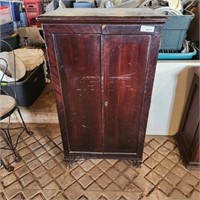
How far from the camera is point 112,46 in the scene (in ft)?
3.34

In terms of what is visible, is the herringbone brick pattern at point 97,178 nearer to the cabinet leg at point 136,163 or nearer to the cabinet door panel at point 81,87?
the cabinet leg at point 136,163

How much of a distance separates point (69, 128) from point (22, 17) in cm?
236

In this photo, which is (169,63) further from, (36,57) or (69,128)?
(36,57)

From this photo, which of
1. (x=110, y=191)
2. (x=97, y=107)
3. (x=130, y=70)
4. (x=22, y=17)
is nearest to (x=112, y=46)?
(x=130, y=70)

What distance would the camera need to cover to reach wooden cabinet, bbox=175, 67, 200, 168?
1413 millimetres

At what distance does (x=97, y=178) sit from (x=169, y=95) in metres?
0.89

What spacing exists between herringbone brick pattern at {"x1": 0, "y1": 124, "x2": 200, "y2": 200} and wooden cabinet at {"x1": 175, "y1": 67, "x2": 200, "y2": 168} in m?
0.08

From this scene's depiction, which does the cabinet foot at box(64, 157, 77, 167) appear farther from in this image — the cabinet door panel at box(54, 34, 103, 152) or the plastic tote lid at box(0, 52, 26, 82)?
the plastic tote lid at box(0, 52, 26, 82)

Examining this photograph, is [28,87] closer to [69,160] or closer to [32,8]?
[69,160]

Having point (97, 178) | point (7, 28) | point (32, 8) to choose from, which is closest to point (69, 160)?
point (97, 178)

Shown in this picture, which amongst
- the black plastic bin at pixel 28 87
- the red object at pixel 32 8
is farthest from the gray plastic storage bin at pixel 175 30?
the red object at pixel 32 8

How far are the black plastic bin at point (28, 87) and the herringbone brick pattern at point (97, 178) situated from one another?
46 cm

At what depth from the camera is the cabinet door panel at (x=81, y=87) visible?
1.03 m

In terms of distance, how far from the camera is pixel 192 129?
1492 mm
